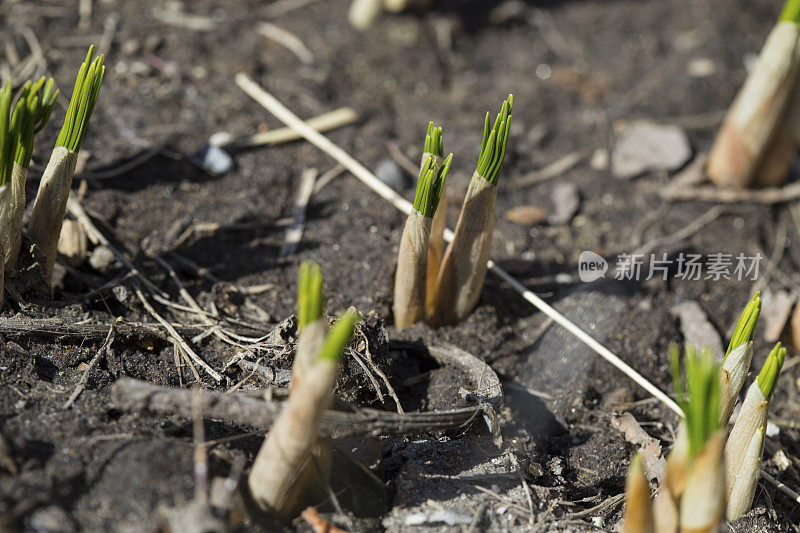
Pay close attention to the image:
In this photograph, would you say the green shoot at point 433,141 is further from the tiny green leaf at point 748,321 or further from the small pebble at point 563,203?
the small pebble at point 563,203

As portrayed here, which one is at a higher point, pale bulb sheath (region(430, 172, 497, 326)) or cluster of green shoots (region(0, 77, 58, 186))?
cluster of green shoots (region(0, 77, 58, 186))

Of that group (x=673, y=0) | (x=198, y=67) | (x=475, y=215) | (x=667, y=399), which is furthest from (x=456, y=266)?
(x=673, y=0)

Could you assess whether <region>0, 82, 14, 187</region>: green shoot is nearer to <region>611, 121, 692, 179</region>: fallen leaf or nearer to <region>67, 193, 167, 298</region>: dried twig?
<region>67, 193, 167, 298</region>: dried twig

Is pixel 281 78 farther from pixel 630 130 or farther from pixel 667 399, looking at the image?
pixel 667 399

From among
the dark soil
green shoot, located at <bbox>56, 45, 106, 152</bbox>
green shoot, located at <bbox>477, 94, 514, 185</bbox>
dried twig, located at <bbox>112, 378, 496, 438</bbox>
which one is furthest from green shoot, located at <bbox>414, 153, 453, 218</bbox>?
green shoot, located at <bbox>56, 45, 106, 152</bbox>

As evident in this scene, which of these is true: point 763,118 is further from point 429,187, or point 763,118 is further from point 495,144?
point 429,187

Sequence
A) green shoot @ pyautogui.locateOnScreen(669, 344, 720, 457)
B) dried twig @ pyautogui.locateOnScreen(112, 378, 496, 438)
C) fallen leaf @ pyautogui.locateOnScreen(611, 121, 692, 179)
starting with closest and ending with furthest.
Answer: green shoot @ pyautogui.locateOnScreen(669, 344, 720, 457), dried twig @ pyautogui.locateOnScreen(112, 378, 496, 438), fallen leaf @ pyautogui.locateOnScreen(611, 121, 692, 179)
